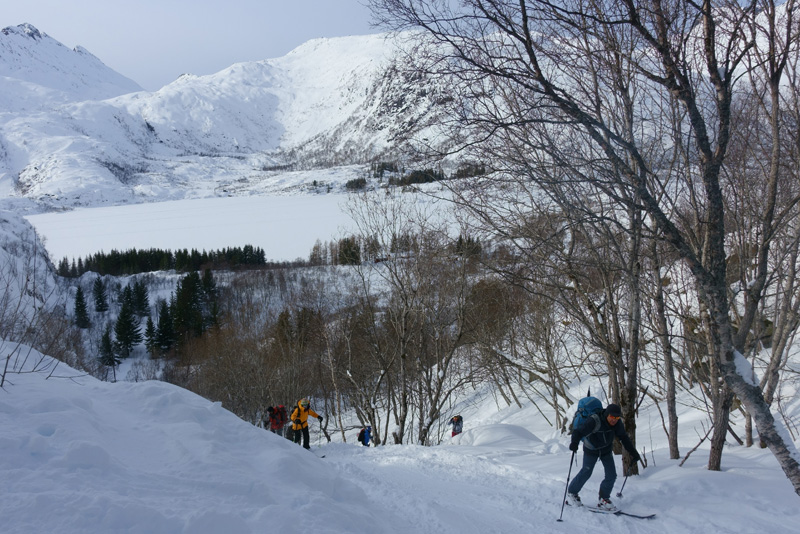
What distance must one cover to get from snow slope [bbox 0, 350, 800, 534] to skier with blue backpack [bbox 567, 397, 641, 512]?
0.88 feet

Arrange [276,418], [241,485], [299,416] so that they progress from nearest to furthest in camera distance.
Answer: [241,485], [299,416], [276,418]

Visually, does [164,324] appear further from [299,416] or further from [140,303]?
[299,416]

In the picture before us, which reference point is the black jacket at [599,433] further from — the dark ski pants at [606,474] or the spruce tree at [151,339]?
the spruce tree at [151,339]

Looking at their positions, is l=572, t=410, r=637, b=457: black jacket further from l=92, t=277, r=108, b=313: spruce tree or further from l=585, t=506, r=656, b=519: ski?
l=92, t=277, r=108, b=313: spruce tree

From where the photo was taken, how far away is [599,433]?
5.75 meters

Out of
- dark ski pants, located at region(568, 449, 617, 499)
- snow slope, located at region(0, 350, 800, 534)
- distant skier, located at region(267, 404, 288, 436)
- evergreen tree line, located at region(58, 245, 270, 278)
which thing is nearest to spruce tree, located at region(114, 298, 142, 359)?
evergreen tree line, located at region(58, 245, 270, 278)

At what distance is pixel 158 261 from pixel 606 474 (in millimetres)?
96603

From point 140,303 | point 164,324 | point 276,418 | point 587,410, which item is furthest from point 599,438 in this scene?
point 140,303

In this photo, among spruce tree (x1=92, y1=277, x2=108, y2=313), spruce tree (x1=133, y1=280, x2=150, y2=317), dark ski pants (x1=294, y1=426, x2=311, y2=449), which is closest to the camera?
dark ski pants (x1=294, y1=426, x2=311, y2=449)

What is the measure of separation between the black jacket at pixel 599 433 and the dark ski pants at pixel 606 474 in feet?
0.19

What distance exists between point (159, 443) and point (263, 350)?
2438 cm

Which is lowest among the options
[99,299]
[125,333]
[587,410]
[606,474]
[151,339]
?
[151,339]

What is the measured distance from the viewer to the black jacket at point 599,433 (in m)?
5.64

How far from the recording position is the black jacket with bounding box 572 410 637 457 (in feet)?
18.5
